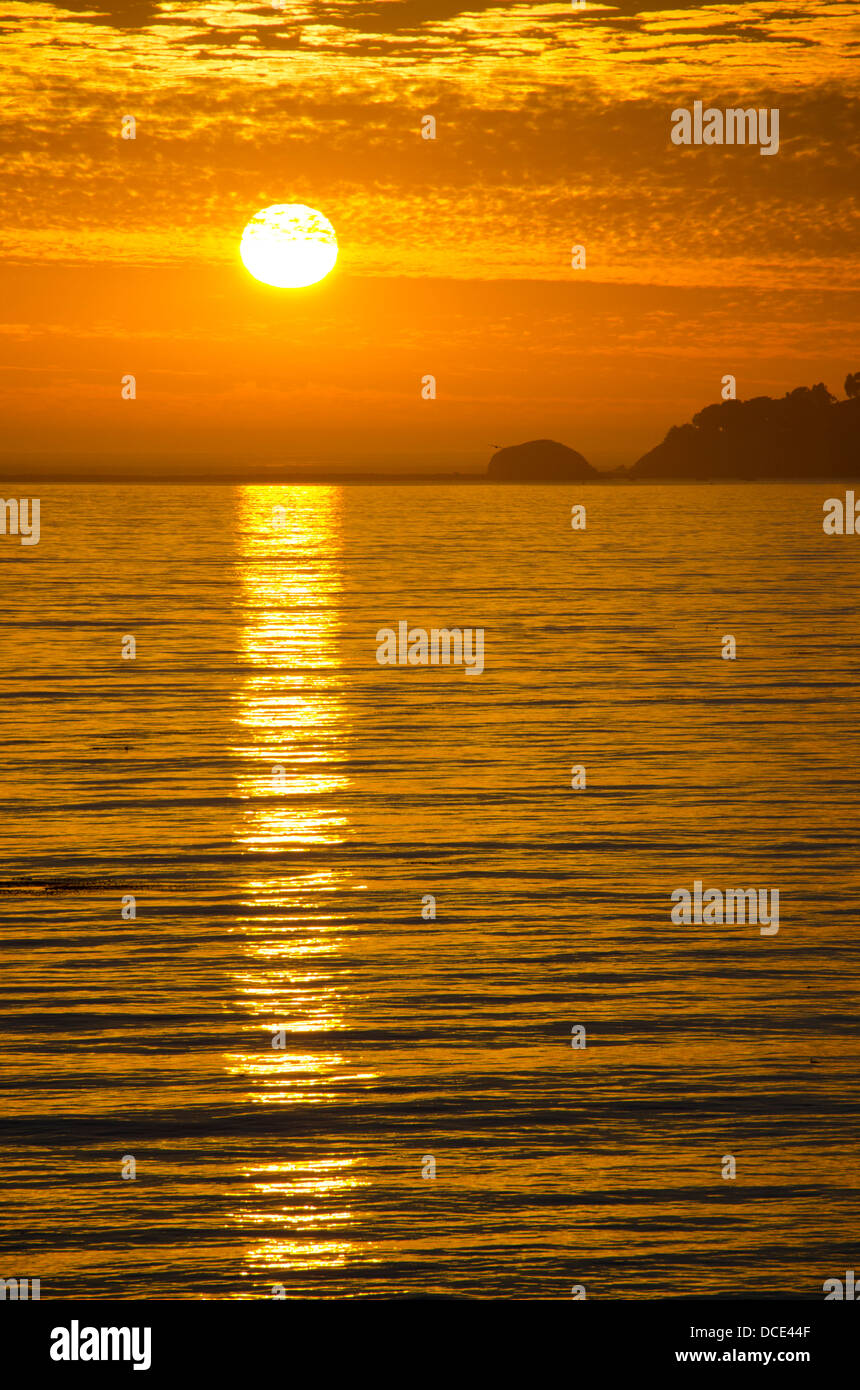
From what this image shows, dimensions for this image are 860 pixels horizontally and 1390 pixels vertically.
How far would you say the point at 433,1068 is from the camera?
15570 millimetres

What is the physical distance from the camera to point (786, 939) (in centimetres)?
2056

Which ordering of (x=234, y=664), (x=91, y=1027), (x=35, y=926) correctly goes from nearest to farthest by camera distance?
(x=91, y=1027) → (x=35, y=926) → (x=234, y=664)

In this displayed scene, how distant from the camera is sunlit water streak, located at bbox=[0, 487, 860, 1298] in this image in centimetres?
1227

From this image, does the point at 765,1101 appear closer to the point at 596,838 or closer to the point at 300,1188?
the point at 300,1188

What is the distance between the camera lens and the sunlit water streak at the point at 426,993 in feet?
40.3

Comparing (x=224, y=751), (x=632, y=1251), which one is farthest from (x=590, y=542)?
(x=632, y=1251)

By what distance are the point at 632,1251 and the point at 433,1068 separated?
3924mm

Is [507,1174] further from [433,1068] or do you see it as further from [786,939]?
[786,939]

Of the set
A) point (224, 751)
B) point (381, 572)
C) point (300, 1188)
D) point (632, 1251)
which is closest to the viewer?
point (632, 1251)

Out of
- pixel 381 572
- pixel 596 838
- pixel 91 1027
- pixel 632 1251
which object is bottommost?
pixel 632 1251

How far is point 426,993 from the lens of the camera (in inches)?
705

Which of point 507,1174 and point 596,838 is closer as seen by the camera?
point 507,1174

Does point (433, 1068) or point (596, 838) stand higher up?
point (596, 838)

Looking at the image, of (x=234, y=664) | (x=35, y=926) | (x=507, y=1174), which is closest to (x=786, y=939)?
(x=507, y=1174)
